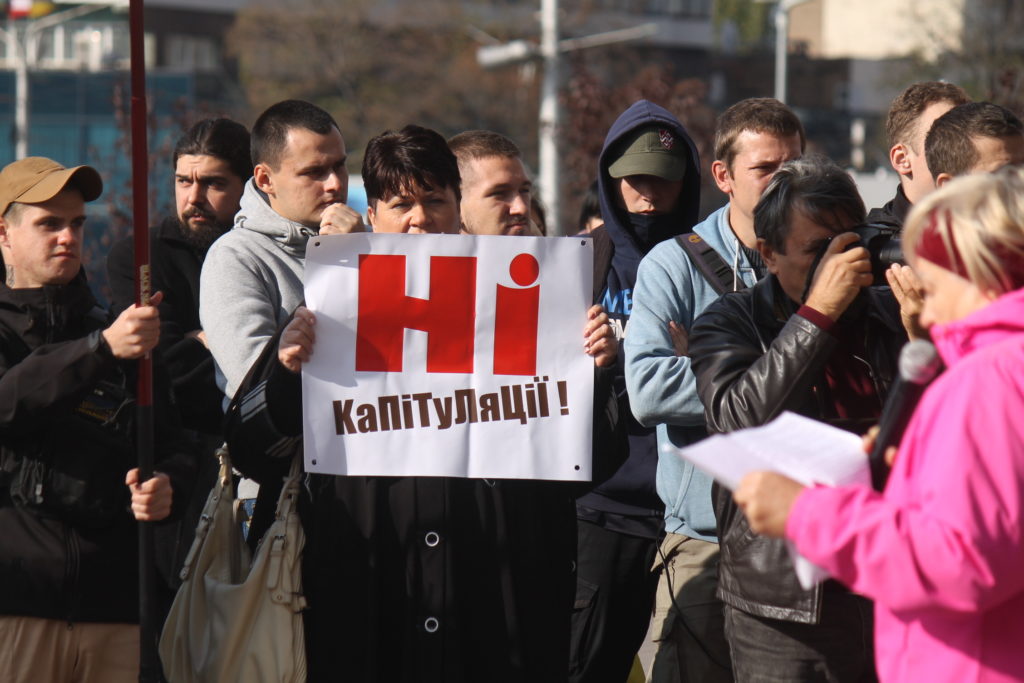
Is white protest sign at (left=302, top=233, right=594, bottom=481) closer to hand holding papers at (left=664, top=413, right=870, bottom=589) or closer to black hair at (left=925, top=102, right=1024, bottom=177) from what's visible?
hand holding papers at (left=664, top=413, right=870, bottom=589)

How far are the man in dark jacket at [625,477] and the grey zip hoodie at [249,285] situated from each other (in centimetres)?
109

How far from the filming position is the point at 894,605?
8.14 feet

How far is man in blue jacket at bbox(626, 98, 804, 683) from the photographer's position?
407 centimetres

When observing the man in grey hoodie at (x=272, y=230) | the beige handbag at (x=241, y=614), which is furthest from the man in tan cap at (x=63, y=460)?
the man in grey hoodie at (x=272, y=230)

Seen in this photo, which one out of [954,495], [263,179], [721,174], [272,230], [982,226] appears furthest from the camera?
[721,174]

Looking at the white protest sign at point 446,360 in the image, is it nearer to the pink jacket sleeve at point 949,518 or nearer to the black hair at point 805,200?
the black hair at point 805,200

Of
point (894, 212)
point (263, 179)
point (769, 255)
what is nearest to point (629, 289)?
point (894, 212)

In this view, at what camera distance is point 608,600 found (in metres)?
4.86

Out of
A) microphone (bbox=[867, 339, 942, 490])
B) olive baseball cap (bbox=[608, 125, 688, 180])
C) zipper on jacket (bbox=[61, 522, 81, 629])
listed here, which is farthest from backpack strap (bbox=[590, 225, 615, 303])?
microphone (bbox=[867, 339, 942, 490])

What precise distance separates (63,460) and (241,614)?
0.67 m

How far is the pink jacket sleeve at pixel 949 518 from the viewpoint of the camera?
95.3 inches

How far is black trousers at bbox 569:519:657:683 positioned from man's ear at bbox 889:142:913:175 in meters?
1.68

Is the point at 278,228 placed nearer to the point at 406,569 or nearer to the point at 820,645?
the point at 406,569

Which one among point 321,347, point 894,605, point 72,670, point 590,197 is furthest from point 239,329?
point 590,197
